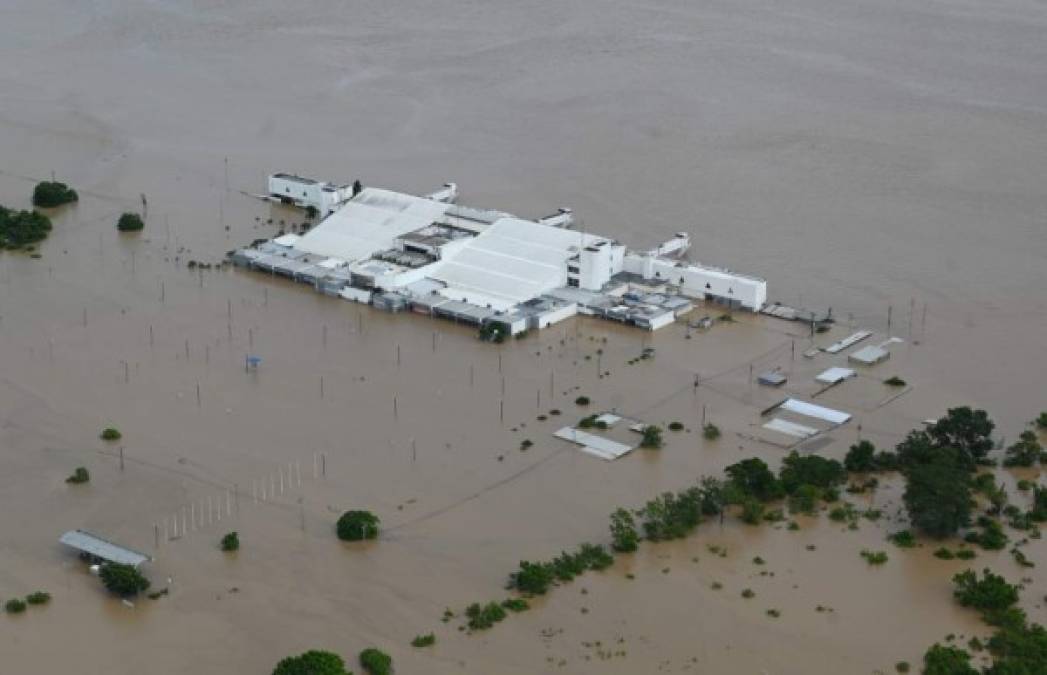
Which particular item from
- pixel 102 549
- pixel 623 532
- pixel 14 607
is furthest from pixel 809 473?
pixel 14 607

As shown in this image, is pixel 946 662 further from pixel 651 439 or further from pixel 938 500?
pixel 651 439

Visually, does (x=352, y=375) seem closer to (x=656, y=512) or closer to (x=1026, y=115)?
(x=656, y=512)

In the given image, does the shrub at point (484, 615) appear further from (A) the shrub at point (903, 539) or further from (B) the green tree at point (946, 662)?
(A) the shrub at point (903, 539)

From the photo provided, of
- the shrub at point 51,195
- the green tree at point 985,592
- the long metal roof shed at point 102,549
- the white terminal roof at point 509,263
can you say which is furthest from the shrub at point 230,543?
the shrub at point 51,195

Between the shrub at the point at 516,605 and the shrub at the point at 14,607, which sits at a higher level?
the shrub at the point at 516,605

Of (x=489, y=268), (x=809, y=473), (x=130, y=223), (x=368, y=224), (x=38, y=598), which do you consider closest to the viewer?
(x=38, y=598)

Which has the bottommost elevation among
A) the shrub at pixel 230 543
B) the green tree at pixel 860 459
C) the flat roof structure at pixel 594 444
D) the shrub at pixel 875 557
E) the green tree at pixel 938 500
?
the shrub at pixel 230 543

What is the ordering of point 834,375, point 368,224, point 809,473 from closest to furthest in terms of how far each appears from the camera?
1. point 809,473
2. point 834,375
3. point 368,224
